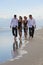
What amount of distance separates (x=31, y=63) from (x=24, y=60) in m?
0.77

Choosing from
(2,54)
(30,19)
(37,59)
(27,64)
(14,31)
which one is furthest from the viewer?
(30,19)

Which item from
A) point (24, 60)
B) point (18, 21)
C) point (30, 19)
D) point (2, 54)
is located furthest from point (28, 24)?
point (24, 60)

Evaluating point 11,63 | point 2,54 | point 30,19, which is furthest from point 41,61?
point 30,19

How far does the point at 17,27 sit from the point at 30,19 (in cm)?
265

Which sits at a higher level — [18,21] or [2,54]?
[18,21]

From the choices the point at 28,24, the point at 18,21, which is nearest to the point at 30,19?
the point at 28,24

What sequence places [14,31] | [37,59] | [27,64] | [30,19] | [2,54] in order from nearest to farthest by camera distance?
[27,64], [37,59], [2,54], [14,31], [30,19]

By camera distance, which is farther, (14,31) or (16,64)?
(14,31)

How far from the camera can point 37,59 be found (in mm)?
10086

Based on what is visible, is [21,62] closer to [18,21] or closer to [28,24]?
[18,21]

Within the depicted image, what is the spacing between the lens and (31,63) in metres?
9.38

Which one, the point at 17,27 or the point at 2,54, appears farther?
the point at 17,27

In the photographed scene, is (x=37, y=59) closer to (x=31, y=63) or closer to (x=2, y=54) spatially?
(x=31, y=63)

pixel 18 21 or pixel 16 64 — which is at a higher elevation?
pixel 18 21
